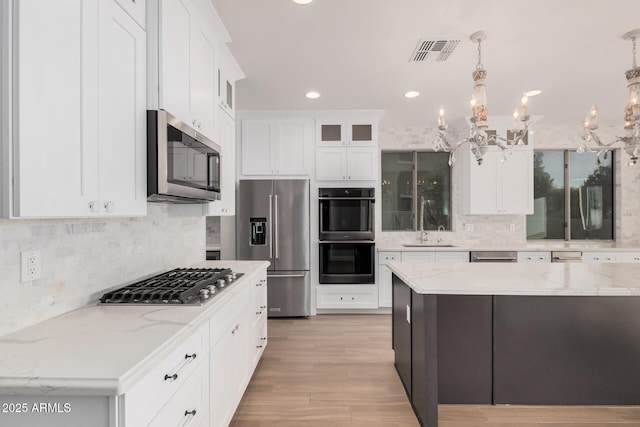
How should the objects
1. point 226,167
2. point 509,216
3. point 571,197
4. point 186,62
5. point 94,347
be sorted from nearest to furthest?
point 94,347 → point 186,62 → point 226,167 → point 509,216 → point 571,197

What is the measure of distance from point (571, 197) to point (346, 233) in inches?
143

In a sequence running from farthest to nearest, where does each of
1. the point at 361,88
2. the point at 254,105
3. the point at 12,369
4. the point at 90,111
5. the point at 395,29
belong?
the point at 254,105, the point at 361,88, the point at 395,29, the point at 90,111, the point at 12,369

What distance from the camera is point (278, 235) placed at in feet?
14.4

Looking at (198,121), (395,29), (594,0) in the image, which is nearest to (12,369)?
(198,121)

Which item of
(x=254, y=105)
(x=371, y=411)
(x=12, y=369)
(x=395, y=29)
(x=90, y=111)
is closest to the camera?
(x=12, y=369)

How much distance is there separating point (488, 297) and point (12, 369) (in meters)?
2.31

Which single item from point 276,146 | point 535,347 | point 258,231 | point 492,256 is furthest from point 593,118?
point 258,231

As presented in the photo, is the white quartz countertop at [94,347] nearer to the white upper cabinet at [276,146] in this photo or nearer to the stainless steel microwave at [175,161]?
the stainless steel microwave at [175,161]

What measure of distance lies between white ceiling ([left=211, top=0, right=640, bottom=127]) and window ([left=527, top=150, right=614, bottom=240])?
113 cm

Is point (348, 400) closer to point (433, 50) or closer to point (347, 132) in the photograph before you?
point (433, 50)

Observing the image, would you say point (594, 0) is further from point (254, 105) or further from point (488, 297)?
point (254, 105)

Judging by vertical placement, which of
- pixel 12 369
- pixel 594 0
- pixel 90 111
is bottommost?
pixel 12 369

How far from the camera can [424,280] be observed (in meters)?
2.22

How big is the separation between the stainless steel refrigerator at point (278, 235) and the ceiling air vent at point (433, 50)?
2144 mm
